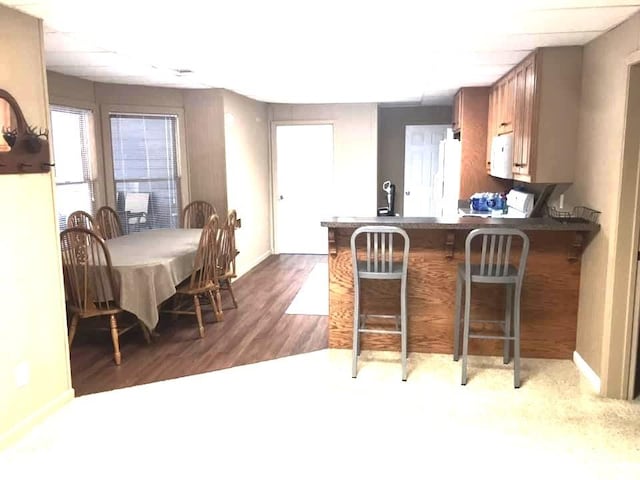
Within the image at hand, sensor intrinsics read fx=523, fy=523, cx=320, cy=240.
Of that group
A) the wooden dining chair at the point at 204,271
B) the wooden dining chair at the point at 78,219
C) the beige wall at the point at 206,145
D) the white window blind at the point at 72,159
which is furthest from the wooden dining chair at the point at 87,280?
the beige wall at the point at 206,145

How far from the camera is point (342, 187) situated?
743 cm

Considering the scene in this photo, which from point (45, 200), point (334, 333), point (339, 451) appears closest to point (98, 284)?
point (45, 200)

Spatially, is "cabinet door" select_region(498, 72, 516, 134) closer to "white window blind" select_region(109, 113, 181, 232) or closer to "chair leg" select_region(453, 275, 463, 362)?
"chair leg" select_region(453, 275, 463, 362)

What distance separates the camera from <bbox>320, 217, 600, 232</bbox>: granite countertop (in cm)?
324

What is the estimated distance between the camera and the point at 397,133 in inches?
307

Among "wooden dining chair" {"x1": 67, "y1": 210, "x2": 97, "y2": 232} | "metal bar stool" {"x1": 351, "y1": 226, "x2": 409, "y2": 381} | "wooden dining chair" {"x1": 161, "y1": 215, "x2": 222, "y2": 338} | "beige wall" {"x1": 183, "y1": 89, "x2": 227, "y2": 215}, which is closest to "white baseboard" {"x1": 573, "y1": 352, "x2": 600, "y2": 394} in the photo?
"metal bar stool" {"x1": 351, "y1": 226, "x2": 409, "y2": 381}

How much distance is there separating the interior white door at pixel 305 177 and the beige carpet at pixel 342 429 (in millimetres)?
4198

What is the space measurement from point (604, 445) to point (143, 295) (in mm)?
3049

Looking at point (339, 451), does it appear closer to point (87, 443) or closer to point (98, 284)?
point (87, 443)

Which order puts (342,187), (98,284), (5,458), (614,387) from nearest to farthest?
(5,458)
(614,387)
(98,284)
(342,187)

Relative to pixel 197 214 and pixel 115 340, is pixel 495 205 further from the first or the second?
pixel 115 340

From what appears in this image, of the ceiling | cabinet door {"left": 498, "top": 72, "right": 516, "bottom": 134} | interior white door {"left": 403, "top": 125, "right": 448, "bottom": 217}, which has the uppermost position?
the ceiling

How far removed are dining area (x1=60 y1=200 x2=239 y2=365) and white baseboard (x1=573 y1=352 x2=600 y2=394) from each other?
9.13 ft

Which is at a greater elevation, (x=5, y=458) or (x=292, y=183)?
(x=292, y=183)
